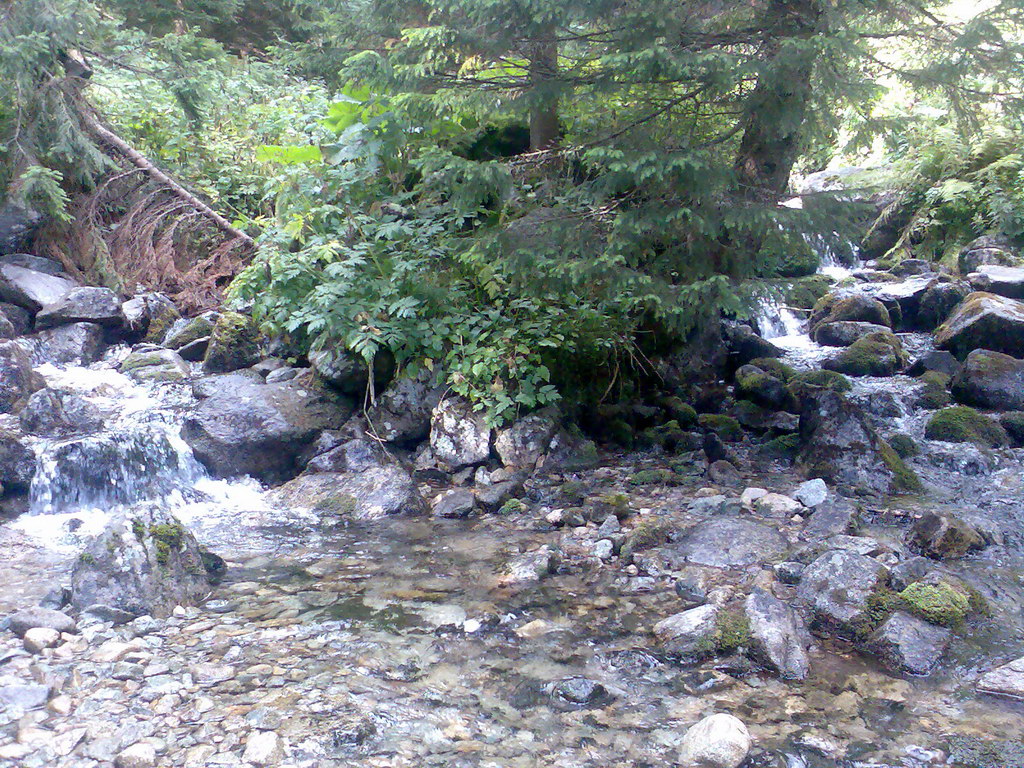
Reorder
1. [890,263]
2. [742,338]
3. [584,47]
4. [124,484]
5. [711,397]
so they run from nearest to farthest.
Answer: [584,47] → [124,484] → [711,397] → [742,338] → [890,263]

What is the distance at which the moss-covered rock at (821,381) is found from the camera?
356 inches

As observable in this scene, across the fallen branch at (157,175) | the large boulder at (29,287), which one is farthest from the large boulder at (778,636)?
the large boulder at (29,287)

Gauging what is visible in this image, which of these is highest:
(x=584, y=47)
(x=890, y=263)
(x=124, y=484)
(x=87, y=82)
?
(x=87, y=82)

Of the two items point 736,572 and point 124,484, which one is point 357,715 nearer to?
point 736,572

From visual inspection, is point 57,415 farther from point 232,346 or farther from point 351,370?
point 351,370

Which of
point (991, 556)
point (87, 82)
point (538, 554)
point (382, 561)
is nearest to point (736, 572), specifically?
point (538, 554)

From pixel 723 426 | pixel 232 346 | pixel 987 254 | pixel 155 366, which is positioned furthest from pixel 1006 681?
pixel 987 254

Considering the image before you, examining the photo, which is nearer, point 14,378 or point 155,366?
point 14,378

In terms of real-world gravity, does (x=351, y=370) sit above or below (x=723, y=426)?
above

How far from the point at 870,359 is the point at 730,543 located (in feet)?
19.3

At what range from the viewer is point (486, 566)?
560cm

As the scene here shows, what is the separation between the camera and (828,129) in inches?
251

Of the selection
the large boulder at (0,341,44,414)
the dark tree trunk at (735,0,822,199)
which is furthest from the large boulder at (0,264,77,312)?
the dark tree trunk at (735,0,822,199)

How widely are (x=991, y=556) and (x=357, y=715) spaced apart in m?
4.54
